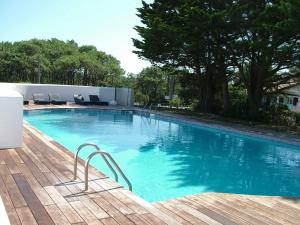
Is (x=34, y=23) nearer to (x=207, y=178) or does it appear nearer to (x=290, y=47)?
(x=290, y=47)

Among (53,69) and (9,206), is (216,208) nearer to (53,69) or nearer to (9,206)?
(9,206)

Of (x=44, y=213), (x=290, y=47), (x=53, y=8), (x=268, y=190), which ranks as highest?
(x=53, y=8)

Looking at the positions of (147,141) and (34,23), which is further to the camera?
(34,23)

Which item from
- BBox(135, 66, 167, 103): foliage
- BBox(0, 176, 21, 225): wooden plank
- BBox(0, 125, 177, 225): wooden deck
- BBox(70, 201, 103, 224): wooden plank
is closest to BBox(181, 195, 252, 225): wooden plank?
BBox(0, 125, 177, 225): wooden deck

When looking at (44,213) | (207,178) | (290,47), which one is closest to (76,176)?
(44,213)

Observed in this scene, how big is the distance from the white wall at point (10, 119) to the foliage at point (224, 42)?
33.2ft

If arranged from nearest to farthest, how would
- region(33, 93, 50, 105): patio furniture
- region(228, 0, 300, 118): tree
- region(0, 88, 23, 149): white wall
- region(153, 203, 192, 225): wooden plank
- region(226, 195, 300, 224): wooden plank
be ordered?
region(153, 203, 192, 225): wooden plank < region(226, 195, 300, 224): wooden plank < region(0, 88, 23, 149): white wall < region(228, 0, 300, 118): tree < region(33, 93, 50, 105): patio furniture

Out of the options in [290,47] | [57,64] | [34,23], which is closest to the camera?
[290,47]

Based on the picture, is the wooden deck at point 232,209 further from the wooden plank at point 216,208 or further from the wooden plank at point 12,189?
the wooden plank at point 12,189

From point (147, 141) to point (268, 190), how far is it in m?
6.05

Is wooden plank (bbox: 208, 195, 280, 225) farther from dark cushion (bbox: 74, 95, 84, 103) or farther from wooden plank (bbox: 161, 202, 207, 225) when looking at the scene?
dark cushion (bbox: 74, 95, 84, 103)

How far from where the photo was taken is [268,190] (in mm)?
8047

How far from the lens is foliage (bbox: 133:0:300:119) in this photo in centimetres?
1470

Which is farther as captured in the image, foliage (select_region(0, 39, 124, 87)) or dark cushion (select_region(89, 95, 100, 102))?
foliage (select_region(0, 39, 124, 87))
